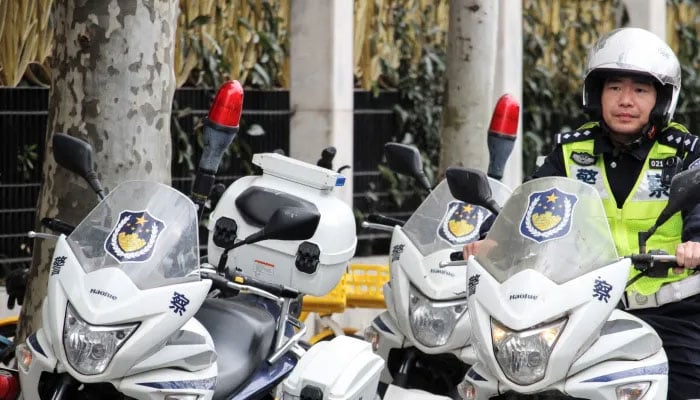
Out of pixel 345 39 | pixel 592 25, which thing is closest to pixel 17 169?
pixel 345 39

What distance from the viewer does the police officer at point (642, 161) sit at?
548cm

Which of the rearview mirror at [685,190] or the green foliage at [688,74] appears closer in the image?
the rearview mirror at [685,190]

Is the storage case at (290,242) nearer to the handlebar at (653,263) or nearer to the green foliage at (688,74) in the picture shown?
the handlebar at (653,263)

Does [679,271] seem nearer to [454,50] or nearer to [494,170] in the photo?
[494,170]

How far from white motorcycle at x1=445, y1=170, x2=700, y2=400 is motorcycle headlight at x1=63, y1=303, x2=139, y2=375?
3.66 ft

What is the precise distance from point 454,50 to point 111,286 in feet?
19.7

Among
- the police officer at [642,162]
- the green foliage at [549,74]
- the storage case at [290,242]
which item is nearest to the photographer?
the police officer at [642,162]

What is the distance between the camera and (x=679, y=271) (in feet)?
17.5

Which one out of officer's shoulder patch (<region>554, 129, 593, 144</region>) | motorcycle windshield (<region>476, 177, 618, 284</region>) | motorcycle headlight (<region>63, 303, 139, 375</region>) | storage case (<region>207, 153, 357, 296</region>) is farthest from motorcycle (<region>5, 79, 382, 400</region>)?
officer's shoulder patch (<region>554, 129, 593, 144</region>)

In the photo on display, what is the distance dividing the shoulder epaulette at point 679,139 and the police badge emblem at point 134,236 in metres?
1.80

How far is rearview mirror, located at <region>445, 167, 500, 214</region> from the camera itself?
202 inches

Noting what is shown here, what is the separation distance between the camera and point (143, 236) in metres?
5.40

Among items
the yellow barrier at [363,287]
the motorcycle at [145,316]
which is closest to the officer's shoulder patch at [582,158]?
the motorcycle at [145,316]

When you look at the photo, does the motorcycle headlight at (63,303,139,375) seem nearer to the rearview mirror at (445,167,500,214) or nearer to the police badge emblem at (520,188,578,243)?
the rearview mirror at (445,167,500,214)
